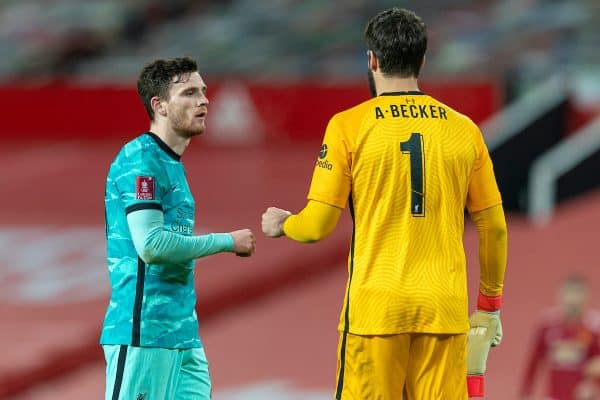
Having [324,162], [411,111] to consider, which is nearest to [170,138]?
[324,162]

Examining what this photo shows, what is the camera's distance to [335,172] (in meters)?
4.87

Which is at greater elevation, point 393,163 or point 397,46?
point 397,46

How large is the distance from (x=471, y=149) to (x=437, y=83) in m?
10.8

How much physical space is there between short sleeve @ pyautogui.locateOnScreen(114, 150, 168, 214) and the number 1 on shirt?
951 millimetres

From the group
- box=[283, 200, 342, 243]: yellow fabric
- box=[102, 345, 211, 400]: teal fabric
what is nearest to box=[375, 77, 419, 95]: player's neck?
box=[283, 200, 342, 243]: yellow fabric

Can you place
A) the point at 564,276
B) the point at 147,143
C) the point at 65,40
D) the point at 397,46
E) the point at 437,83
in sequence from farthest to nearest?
the point at 65,40
the point at 437,83
the point at 564,276
the point at 147,143
the point at 397,46

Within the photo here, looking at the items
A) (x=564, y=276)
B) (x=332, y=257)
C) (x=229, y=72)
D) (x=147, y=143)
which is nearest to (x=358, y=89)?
(x=229, y=72)

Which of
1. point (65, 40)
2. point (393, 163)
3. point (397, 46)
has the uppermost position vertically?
point (65, 40)

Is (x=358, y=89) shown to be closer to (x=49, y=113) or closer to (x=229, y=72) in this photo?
(x=229, y=72)

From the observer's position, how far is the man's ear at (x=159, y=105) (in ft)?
17.6

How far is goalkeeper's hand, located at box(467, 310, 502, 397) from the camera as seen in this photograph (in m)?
5.18

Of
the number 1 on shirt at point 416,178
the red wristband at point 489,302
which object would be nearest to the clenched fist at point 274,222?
the number 1 on shirt at point 416,178

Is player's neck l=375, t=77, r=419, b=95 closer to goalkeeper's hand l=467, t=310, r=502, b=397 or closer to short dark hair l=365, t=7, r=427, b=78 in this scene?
short dark hair l=365, t=7, r=427, b=78

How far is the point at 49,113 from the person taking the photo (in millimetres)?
18156
